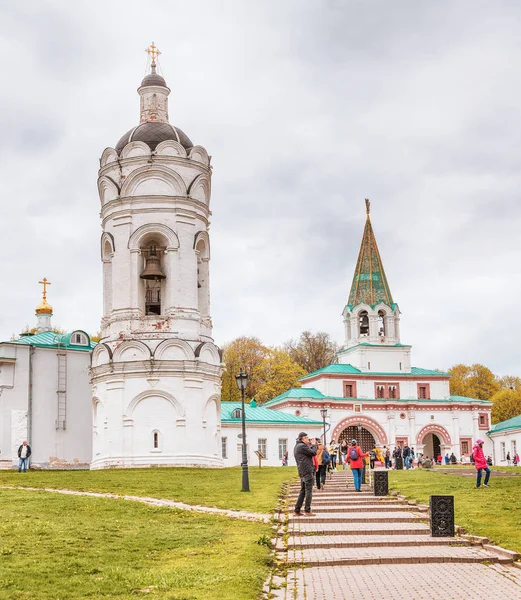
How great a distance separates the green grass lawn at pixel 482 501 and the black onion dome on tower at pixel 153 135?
20216 millimetres

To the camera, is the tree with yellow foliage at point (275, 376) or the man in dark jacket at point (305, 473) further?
A: the tree with yellow foliage at point (275, 376)

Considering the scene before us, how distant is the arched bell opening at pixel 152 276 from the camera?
37906 mm

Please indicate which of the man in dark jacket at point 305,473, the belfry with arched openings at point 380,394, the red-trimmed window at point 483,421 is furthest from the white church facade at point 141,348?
the red-trimmed window at point 483,421

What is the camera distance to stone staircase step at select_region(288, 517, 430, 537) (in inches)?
518

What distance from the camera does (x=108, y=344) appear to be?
37281 millimetres

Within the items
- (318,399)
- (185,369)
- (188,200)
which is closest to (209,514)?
(185,369)

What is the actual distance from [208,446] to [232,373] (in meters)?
33.8

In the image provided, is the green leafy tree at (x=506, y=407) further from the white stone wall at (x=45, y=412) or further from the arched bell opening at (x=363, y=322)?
the white stone wall at (x=45, y=412)

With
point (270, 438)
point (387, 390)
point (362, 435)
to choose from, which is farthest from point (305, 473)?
point (387, 390)

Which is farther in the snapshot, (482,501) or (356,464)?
(356,464)

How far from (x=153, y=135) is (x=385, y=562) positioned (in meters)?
31.0

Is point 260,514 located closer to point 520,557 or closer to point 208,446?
point 520,557

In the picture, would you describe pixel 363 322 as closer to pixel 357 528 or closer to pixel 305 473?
pixel 305 473

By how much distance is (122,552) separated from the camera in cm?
1128
